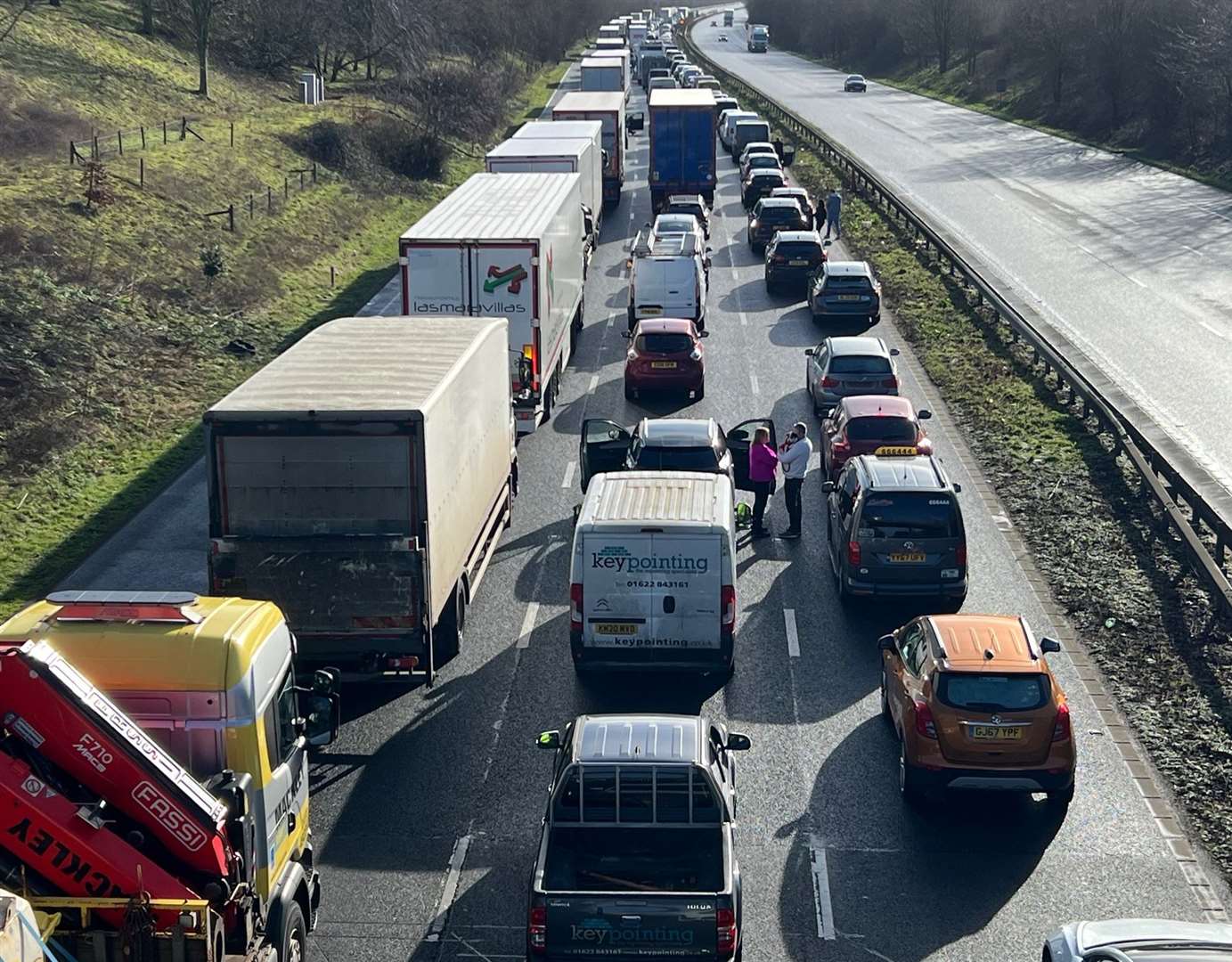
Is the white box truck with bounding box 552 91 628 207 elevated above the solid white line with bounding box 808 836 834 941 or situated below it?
above

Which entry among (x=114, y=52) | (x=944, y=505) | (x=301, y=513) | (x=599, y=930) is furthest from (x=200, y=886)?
(x=114, y=52)

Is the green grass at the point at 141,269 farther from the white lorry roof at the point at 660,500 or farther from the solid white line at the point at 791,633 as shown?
the solid white line at the point at 791,633

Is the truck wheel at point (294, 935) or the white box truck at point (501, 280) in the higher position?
the white box truck at point (501, 280)

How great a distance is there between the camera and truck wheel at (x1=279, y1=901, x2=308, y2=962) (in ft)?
34.0

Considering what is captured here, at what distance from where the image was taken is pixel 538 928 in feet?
35.6

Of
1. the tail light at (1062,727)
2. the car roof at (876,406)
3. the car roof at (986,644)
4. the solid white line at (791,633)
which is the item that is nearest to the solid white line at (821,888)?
the car roof at (986,644)

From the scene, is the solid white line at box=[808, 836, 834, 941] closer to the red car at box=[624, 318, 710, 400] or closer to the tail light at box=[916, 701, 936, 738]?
the tail light at box=[916, 701, 936, 738]

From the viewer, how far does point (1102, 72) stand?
72.6 meters

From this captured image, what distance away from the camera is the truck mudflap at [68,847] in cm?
884

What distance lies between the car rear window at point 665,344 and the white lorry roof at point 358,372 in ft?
28.9

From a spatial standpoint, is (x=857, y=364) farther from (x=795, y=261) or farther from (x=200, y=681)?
(x=200, y=681)

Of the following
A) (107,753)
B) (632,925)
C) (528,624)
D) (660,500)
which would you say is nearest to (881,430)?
(528,624)

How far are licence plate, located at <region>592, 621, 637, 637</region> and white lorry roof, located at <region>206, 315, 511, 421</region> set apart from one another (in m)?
3.01

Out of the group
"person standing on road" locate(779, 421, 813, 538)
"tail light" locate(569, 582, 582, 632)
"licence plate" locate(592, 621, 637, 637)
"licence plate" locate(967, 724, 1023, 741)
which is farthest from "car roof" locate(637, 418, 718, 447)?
"licence plate" locate(967, 724, 1023, 741)
